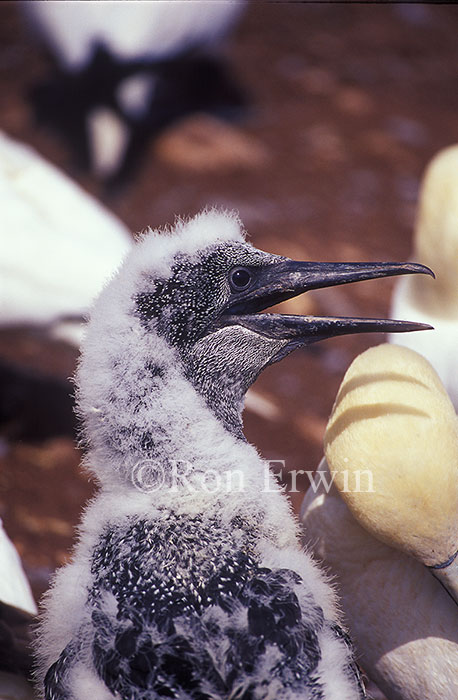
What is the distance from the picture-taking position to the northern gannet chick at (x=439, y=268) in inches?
71.6

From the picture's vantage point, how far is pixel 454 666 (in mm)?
1357

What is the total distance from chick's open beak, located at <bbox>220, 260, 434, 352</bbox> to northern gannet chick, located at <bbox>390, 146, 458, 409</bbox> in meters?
0.56

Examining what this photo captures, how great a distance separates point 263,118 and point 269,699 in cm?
284

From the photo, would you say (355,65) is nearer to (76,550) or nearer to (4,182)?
(4,182)

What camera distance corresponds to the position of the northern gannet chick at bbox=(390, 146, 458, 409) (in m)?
1.82

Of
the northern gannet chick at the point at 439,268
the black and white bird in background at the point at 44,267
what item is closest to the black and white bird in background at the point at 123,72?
the black and white bird in background at the point at 44,267

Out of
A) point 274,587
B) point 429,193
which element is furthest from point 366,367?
point 429,193

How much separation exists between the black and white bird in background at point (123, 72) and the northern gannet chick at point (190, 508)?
6.61 feet

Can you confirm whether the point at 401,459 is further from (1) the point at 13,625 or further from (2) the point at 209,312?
(1) the point at 13,625

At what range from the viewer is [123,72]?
319 cm

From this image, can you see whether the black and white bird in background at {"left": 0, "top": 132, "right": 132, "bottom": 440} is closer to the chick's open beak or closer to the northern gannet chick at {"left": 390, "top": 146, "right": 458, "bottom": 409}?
the northern gannet chick at {"left": 390, "top": 146, "right": 458, "bottom": 409}

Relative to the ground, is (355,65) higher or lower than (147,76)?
higher

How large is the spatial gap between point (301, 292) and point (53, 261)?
3.50 feet

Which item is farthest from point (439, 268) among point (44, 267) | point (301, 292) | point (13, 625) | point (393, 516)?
point (13, 625)
